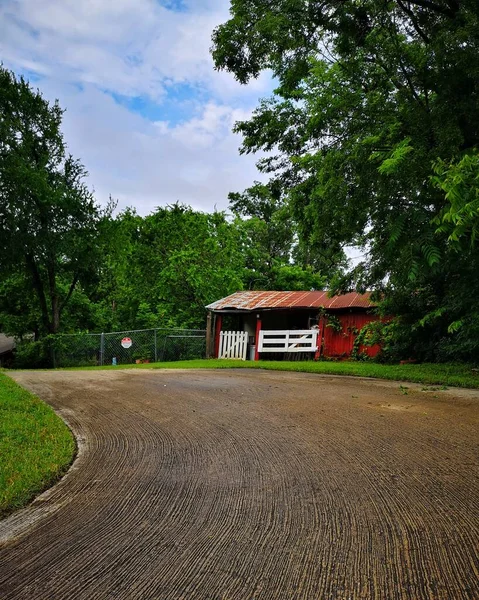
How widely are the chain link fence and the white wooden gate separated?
0.97m

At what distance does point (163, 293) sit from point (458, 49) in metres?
18.2

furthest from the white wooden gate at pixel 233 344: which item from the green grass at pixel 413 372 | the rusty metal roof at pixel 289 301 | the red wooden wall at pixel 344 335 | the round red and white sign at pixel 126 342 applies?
the green grass at pixel 413 372

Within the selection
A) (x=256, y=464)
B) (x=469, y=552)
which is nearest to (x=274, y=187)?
(x=256, y=464)

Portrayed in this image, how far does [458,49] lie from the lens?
25.7 feet

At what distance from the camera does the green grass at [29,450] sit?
3143 millimetres

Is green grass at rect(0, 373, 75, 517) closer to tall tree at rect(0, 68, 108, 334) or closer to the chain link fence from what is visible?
the chain link fence

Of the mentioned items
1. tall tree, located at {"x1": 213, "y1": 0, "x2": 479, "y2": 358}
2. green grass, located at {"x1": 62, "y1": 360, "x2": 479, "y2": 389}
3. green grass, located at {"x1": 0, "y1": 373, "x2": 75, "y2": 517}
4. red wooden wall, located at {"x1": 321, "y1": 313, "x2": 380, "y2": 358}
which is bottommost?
green grass, located at {"x1": 0, "y1": 373, "x2": 75, "y2": 517}

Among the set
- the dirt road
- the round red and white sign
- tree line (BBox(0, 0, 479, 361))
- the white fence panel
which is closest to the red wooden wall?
the white fence panel

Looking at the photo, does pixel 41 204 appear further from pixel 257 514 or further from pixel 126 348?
pixel 257 514

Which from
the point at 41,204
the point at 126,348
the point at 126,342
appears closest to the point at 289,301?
the point at 126,342

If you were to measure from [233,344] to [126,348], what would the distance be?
15.3 feet

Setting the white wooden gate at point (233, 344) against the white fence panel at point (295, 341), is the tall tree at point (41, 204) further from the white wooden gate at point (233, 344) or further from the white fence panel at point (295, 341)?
the white fence panel at point (295, 341)

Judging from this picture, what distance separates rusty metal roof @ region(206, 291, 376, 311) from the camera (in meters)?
17.6

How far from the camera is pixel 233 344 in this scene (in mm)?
18766
